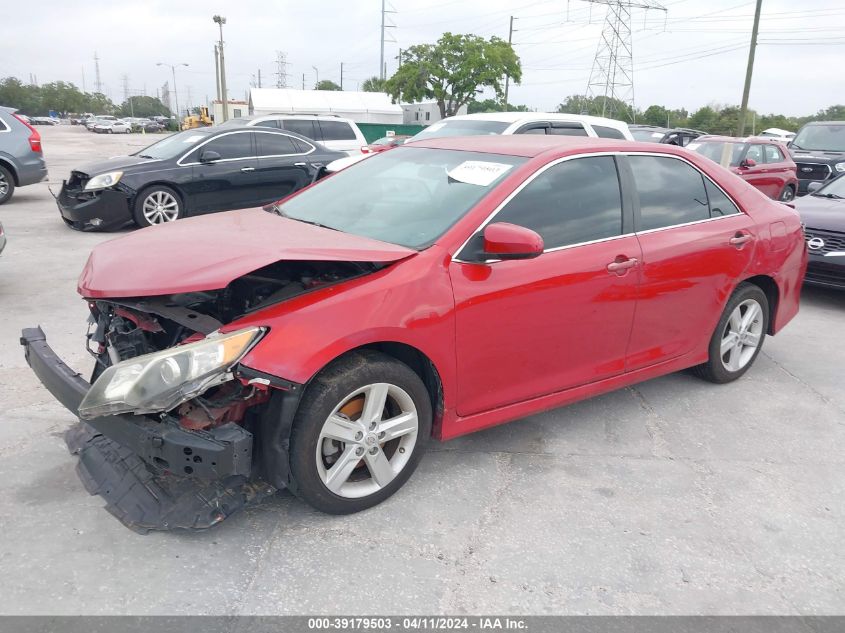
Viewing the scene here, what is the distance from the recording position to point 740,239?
435 cm

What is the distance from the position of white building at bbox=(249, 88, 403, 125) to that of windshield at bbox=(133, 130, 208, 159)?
3618 cm

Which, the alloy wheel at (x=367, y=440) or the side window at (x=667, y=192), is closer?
the alloy wheel at (x=367, y=440)

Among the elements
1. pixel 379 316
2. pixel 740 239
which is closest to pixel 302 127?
pixel 740 239

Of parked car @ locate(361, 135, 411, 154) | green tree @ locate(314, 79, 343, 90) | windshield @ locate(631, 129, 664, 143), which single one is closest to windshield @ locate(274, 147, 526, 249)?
parked car @ locate(361, 135, 411, 154)

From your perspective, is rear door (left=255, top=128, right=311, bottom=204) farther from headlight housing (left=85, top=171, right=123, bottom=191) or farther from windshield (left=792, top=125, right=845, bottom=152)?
windshield (left=792, top=125, right=845, bottom=152)

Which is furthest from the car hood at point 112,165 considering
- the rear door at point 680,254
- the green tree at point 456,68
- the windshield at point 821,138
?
the green tree at point 456,68

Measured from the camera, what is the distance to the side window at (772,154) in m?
12.9

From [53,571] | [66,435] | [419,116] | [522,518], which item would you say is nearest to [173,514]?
[53,571]

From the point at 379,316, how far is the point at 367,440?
0.55 m

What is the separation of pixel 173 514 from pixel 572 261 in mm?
2230

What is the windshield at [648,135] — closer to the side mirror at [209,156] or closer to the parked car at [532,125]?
the parked car at [532,125]

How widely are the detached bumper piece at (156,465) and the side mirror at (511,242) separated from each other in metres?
1.36

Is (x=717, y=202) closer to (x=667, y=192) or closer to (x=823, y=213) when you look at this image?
(x=667, y=192)

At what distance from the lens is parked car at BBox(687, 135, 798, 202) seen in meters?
12.4
